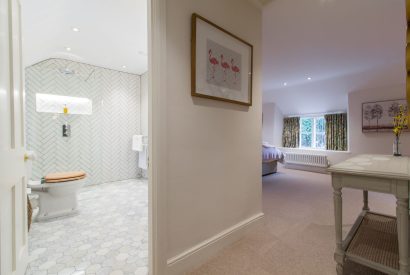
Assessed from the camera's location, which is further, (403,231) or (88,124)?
(88,124)

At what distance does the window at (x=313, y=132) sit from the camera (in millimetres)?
6285

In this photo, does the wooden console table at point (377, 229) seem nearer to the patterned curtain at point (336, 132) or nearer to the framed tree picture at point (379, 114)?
the framed tree picture at point (379, 114)

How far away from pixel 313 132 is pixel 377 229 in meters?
5.14

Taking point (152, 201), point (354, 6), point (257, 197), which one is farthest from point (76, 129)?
point (354, 6)

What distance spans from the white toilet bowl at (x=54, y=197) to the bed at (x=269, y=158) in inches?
157

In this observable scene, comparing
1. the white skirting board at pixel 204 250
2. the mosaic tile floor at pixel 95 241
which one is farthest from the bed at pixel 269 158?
the mosaic tile floor at pixel 95 241

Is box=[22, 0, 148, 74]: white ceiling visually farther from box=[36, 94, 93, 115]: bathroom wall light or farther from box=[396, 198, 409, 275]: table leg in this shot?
box=[396, 198, 409, 275]: table leg

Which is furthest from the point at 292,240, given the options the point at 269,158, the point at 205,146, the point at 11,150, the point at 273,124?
the point at 273,124

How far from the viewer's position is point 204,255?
1649mm

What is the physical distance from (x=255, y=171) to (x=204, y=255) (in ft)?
3.47

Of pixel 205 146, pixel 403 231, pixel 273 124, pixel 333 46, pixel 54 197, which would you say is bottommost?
pixel 54 197

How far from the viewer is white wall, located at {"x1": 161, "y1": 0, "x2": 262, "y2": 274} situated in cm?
146

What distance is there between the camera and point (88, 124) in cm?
400

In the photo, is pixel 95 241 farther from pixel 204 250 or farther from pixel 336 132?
pixel 336 132
